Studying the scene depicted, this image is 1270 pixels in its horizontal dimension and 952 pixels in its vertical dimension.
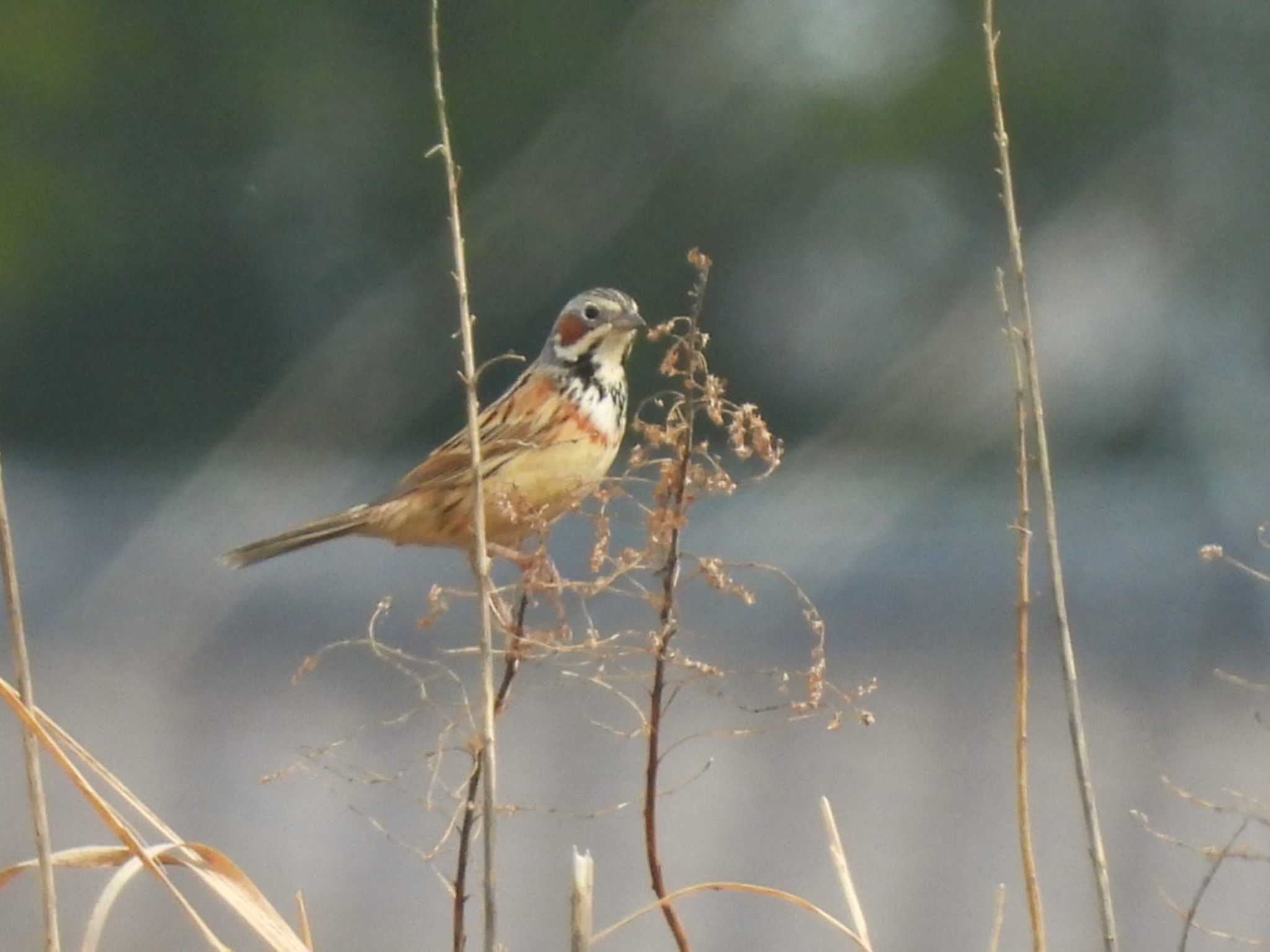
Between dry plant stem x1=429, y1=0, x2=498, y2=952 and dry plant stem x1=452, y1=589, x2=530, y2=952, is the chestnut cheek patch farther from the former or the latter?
dry plant stem x1=429, y1=0, x2=498, y2=952

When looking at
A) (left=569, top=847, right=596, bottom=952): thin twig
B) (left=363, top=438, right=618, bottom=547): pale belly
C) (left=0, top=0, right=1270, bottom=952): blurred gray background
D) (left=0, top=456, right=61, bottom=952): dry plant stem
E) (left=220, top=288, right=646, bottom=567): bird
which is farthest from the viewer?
(left=0, top=0, right=1270, bottom=952): blurred gray background

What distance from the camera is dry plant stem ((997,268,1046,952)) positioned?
1451mm

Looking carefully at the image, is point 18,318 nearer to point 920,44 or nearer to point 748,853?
point 920,44

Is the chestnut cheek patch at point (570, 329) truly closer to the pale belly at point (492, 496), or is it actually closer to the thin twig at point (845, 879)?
the pale belly at point (492, 496)

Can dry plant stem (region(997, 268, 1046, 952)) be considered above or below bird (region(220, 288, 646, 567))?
below

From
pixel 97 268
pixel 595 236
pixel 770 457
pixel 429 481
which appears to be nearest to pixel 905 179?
pixel 595 236

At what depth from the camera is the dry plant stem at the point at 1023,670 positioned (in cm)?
145

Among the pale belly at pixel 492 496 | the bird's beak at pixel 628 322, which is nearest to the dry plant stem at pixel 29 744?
the pale belly at pixel 492 496

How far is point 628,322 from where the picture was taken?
3.34m

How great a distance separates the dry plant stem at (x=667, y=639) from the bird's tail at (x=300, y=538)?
182 centimetres

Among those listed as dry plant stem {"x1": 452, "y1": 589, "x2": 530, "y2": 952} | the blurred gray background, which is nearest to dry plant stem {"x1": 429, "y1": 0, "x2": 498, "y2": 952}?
dry plant stem {"x1": 452, "y1": 589, "x2": 530, "y2": 952}

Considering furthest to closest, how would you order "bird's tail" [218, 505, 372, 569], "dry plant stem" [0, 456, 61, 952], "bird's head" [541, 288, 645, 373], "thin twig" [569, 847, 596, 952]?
1. "bird's head" [541, 288, 645, 373]
2. "bird's tail" [218, 505, 372, 569]
3. "dry plant stem" [0, 456, 61, 952]
4. "thin twig" [569, 847, 596, 952]

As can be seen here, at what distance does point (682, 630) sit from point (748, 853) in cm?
388

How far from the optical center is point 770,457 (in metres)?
1.53
